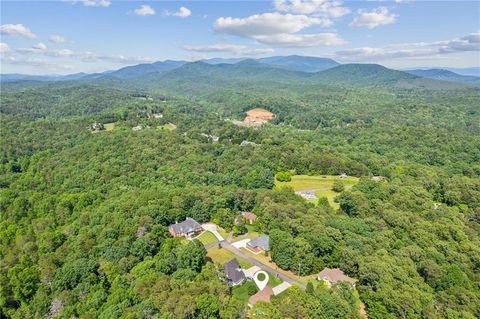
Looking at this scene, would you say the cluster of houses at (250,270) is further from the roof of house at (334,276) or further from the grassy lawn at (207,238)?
the grassy lawn at (207,238)

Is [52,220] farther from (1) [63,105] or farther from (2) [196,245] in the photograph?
(1) [63,105]

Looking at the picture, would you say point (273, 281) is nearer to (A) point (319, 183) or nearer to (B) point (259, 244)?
(B) point (259, 244)

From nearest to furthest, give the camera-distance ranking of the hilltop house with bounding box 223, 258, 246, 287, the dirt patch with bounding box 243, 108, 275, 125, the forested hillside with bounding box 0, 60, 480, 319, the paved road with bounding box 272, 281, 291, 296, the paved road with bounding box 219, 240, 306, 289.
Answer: the forested hillside with bounding box 0, 60, 480, 319, the paved road with bounding box 272, 281, 291, 296, the hilltop house with bounding box 223, 258, 246, 287, the paved road with bounding box 219, 240, 306, 289, the dirt patch with bounding box 243, 108, 275, 125

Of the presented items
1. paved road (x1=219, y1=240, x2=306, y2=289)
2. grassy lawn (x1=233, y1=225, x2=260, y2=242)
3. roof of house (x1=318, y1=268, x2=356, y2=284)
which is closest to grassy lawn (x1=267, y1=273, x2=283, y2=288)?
paved road (x1=219, y1=240, x2=306, y2=289)

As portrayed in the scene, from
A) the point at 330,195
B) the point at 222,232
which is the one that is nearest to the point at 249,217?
the point at 222,232

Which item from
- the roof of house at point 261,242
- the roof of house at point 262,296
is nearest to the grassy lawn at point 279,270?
the roof of house at point 261,242

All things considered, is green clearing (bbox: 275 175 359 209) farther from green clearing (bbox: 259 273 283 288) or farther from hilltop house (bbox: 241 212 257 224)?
green clearing (bbox: 259 273 283 288)
